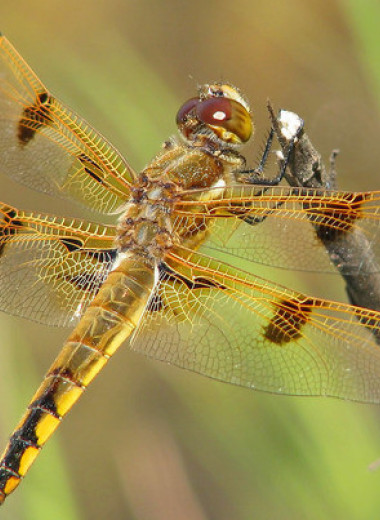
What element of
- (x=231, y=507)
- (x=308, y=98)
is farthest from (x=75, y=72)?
(x=231, y=507)

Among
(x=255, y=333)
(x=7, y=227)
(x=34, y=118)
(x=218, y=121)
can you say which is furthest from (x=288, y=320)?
(x=34, y=118)

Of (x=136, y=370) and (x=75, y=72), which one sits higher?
(x=75, y=72)

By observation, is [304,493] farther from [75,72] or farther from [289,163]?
[75,72]

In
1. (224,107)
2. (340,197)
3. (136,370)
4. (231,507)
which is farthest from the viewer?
(136,370)

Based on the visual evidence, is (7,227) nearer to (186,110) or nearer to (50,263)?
(50,263)

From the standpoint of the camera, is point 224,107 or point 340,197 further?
point 224,107

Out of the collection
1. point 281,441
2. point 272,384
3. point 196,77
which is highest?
point 196,77

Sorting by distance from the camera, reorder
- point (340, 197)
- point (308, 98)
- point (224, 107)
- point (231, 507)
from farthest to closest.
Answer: point (308, 98)
point (231, 507)
point (224, 107)
point (340, 197)

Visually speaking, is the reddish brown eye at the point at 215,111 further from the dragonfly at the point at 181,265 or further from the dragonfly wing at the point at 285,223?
the dragonfly wing at the point at 285,223
